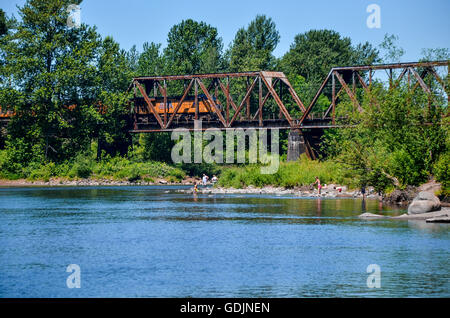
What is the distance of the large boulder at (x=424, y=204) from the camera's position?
3541cm

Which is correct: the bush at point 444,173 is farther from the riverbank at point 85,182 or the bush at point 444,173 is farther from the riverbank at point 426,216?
the riverbank at point 85,182

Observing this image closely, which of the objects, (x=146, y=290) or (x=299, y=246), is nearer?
(x=146, y=290)

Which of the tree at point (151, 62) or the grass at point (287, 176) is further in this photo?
the tree at point (151, 62)

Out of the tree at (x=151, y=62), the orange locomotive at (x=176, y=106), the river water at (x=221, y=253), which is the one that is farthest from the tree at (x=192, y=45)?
the river water at (x=221, y=253)

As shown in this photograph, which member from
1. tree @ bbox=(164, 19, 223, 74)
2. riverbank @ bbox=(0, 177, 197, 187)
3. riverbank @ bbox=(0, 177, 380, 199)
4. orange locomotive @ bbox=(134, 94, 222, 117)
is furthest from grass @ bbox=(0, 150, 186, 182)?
tree @ bbox=(164, 19, 223, 74)

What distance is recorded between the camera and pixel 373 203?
146 feet

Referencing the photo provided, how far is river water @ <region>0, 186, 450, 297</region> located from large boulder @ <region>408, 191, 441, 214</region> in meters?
→ 2.15

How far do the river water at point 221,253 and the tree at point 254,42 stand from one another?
61.2m

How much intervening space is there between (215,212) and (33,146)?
46.3 metres

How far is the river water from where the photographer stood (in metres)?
19.9

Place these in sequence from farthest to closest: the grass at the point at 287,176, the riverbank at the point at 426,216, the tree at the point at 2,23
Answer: the tree at the point at 2,23
the grass at the point at 287,176
the riverbank at the point at 426,216

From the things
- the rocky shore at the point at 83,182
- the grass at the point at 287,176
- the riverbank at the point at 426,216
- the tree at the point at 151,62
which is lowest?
the riverbank at the point at 426,216
